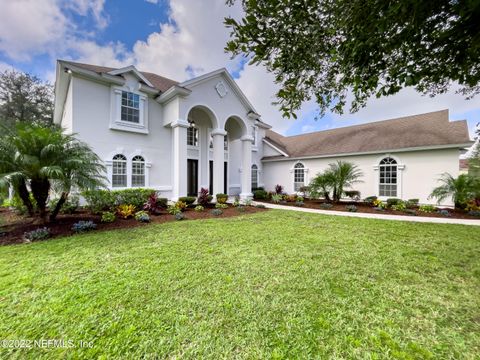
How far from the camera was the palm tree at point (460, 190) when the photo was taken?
9.38 m

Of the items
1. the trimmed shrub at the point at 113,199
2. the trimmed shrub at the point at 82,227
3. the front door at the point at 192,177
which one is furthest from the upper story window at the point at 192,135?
the trimmed shrub at the point at 82,227

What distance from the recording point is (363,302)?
9.39 feet

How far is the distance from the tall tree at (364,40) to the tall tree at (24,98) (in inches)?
1056

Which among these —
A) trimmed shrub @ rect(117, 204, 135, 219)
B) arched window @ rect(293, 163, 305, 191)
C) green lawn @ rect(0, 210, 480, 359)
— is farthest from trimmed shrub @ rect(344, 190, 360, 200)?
trimmed shrub @ rect(117, 204, 135, 219)

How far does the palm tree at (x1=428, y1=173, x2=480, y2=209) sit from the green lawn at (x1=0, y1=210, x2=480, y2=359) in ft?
20.5

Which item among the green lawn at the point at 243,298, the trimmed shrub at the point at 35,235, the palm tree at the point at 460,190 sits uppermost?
the palm tree at the point at 460,190

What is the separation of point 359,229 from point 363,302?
4.56 m

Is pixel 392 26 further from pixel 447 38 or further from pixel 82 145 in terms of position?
pixel 82 145

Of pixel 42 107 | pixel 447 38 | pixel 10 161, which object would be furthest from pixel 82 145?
pixel 42 107

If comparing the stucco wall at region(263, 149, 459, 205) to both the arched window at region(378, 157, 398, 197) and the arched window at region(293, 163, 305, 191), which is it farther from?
the arched window at region(293, 163, 305, 191)

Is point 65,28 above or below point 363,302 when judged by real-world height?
above

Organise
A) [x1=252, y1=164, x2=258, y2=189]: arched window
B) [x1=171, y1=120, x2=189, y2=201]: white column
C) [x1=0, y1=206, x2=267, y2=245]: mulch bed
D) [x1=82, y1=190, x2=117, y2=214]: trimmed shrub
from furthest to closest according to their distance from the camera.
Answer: [x1=252, y1=164, x2=258, y2=189]: arched window → [x1=171, y1=120, x2=189, y2=201]: white column → [x1=82, y1=190, x2=117, y2=214]: trimmed shrub → [x1=0, y1=206, x2=267, y2=245]: mulch bed

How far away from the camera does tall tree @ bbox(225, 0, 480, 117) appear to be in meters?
3.06

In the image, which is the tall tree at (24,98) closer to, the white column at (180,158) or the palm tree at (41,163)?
the white column at (180,158)
